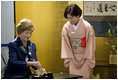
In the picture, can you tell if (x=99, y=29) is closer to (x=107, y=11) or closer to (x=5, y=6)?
(x=107, y=11)

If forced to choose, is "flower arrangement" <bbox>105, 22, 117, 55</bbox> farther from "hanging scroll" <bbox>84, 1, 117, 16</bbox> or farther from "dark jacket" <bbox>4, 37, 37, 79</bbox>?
"dark jacket" <bbox>4, 37, 37, 79</bbox>

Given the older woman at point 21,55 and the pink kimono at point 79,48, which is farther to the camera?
the pink kimono at point 79,48

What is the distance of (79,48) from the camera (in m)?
3.26

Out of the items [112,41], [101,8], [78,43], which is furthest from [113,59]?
[78,43]

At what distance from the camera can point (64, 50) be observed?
3264 millimetres

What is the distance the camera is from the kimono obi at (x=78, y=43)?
322 cm

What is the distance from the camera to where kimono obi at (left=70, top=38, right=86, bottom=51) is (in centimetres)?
322

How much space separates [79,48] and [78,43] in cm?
7

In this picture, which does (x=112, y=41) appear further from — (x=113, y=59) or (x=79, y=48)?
(x=79, y=48)

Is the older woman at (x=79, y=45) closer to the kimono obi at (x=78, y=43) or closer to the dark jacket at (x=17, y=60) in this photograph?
the kimono obi at (x=78, y=43)

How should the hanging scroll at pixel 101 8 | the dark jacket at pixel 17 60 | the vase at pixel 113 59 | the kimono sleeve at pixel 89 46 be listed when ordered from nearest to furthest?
the dark jacket at pixel 17 60 < the kimono sleeve at pixel 89 46 < the vase at pixel 113 59 < the hanging scroll at pixel 101 8

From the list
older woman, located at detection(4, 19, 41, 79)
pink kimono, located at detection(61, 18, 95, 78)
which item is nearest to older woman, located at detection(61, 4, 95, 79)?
pink kimono, located at detection(61, 18, 95, 78)

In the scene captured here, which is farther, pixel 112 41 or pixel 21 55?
pixel 112 41

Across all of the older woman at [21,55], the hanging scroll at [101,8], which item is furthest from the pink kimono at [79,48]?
the hanging scroll at [101,8]
